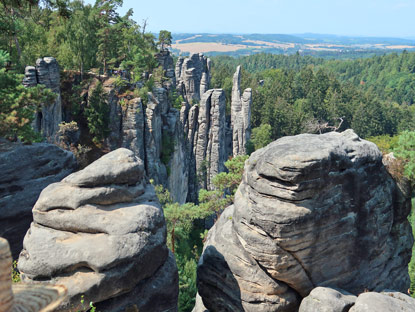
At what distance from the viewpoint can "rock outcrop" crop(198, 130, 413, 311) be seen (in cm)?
1027

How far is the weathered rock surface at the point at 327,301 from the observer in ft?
32.7

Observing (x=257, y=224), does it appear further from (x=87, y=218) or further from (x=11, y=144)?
(x=11, y=144)

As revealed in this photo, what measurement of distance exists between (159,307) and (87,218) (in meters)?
3.15

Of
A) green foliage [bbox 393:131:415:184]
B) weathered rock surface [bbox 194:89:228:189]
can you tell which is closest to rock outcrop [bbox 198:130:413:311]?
green foliage [bbox 393:131:415:184]

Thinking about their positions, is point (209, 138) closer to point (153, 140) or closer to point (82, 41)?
point (153, 140)

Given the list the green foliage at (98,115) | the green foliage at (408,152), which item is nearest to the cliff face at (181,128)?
the green foliage at (98,115)

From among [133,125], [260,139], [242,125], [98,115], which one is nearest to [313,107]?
[260,139]

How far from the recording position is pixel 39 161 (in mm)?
13891

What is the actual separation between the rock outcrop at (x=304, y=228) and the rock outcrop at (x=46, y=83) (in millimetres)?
14874

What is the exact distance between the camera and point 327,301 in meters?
10.1

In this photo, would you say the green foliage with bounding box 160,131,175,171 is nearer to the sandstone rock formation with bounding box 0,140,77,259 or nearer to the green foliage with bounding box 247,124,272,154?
the sandstone rock formation with bounding box 0,140,77,259

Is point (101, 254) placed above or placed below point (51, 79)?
below

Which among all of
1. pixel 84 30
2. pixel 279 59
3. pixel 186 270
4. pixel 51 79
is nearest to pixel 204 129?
pixel 84 30

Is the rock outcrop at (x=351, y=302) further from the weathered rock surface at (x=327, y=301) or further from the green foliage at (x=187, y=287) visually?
the green foliage at (x=187, y=287)
